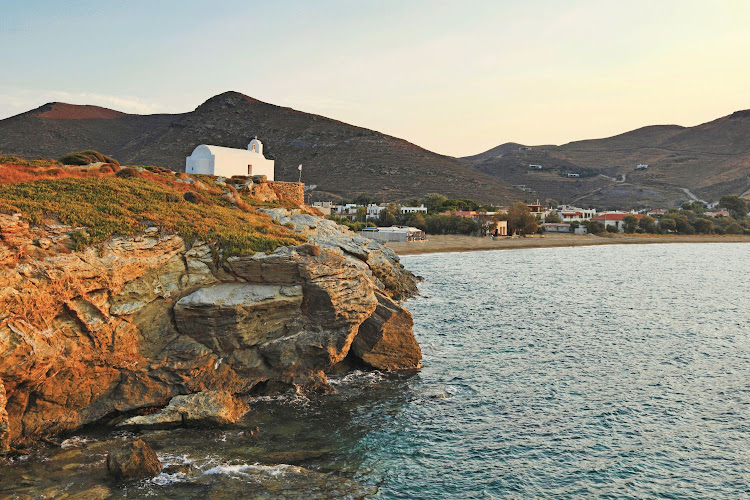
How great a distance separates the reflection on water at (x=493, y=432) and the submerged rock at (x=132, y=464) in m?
0.33

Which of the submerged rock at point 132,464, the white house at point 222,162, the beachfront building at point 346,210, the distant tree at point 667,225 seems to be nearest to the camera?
the submerged rock at point 132,464

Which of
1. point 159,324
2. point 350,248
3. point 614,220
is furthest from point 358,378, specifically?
point 614,220

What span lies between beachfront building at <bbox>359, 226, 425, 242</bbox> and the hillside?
50.3 meters

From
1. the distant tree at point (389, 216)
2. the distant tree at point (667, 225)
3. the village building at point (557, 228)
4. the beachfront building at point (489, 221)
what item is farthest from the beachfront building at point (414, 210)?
the distant tree at point (667, 225)

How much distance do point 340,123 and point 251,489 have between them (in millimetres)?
190412

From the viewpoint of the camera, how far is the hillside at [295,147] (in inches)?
6255

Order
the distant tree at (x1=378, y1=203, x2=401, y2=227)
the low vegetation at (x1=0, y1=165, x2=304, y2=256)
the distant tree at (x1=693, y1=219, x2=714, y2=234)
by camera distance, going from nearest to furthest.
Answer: the low vegetation at (x1=0, y1=165, x2=304, y2=256) → the distant tree at (x1=378, y1=203, x2=401, y2=227) → the distant tree at (x1=693, y1=219, x2=714, y2=234)

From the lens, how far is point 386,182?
538 ft

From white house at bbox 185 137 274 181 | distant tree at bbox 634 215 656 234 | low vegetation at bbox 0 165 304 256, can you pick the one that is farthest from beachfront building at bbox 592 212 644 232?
low vegetation at bbox 0 165 304 256

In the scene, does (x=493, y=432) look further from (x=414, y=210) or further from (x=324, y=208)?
(x=414, y=210)

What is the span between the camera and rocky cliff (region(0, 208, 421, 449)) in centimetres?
1858

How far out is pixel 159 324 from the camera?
22.2 metres

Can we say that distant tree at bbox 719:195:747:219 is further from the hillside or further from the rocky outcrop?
the rocky outcrop

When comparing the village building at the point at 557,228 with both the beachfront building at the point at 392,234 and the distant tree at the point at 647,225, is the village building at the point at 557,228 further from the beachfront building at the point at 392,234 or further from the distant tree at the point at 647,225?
the beachfront building at the point at 392,234
